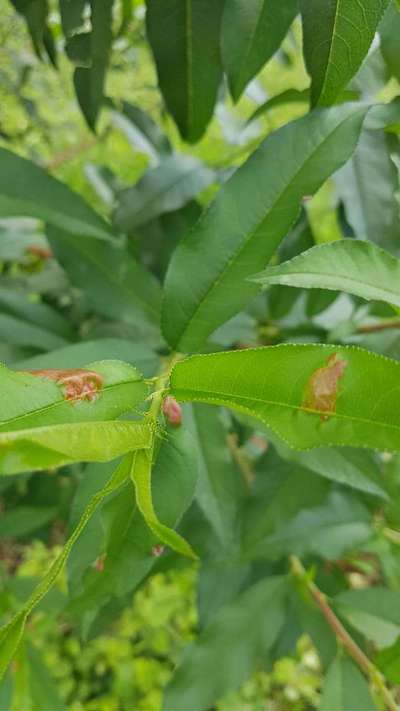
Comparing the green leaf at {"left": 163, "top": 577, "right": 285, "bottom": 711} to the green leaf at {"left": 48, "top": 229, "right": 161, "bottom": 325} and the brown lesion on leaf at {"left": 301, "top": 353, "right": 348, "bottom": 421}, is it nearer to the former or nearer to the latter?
the green leaf at {"left": 48, "top": 229, "right": 161, "bottom": 325}

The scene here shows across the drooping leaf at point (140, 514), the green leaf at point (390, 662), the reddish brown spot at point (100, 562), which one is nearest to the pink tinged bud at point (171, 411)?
the drooping leaf at point (140, 514)

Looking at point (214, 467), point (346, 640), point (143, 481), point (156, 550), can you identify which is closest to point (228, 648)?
point (346, 640)

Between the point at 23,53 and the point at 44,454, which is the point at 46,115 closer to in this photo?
the point at 23,53

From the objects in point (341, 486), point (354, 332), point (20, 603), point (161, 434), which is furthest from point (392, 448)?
point (20, 603)

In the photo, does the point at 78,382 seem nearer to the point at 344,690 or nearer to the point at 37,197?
the point at 37,197

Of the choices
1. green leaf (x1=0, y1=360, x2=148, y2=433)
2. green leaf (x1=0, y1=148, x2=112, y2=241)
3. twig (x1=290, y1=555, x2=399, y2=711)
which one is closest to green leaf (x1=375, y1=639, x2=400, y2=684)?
twig (x1=290, y1=555, x2=399, y2=711)

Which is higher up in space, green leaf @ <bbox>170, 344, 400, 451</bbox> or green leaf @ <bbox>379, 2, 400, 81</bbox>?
green leaf @ <bbox>379, 2, 400, 81</bbox>

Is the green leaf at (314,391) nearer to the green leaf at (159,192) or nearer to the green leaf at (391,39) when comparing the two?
the green leaf at (391,39)

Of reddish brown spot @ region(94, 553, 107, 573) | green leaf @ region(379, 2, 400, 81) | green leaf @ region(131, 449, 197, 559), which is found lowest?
reddish brown spot @ region(94, 553, 107, 573)
